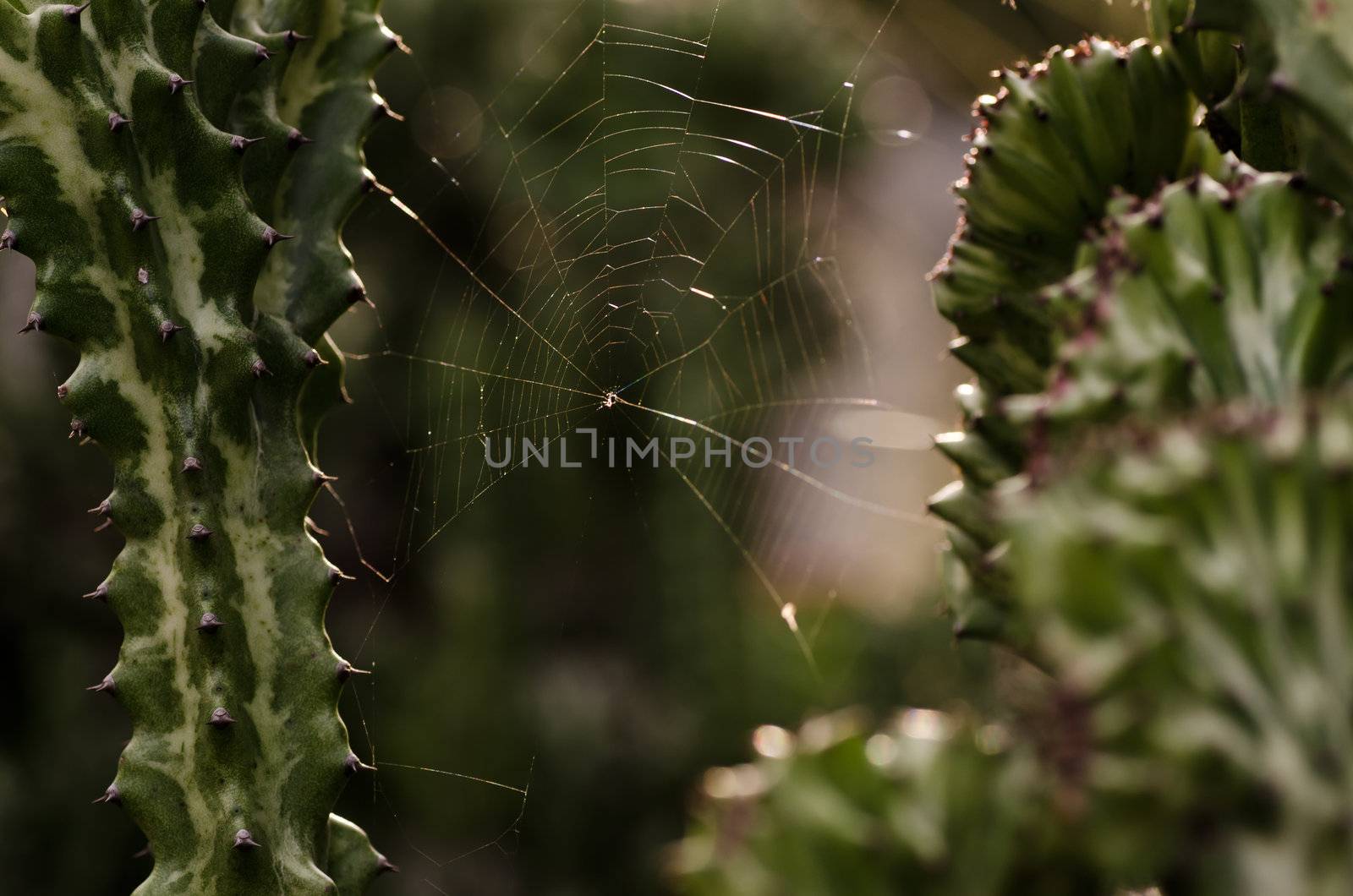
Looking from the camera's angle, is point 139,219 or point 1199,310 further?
point 139,219

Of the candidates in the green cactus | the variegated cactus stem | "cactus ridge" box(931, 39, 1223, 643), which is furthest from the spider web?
the green cactus

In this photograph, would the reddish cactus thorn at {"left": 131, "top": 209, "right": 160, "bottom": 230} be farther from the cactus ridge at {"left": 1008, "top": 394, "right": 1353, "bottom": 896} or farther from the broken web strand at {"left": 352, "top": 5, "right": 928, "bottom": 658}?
the broken web strand at {"left": 352, "top": 5, "right": 928, "bottom": 658}

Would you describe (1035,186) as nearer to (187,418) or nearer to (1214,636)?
(1214,636)

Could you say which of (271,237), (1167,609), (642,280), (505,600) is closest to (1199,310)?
(1167,609)

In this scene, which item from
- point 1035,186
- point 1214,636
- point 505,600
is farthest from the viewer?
point 505,600

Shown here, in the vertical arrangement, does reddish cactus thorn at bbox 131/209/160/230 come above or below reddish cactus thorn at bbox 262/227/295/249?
below

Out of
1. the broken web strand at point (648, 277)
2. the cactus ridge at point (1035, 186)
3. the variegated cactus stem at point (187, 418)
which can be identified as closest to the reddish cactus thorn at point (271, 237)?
the variegated cactus stem at point (187, 418)

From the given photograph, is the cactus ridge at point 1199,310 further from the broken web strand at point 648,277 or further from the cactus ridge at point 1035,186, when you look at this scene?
the broken web strand at point 648,277
